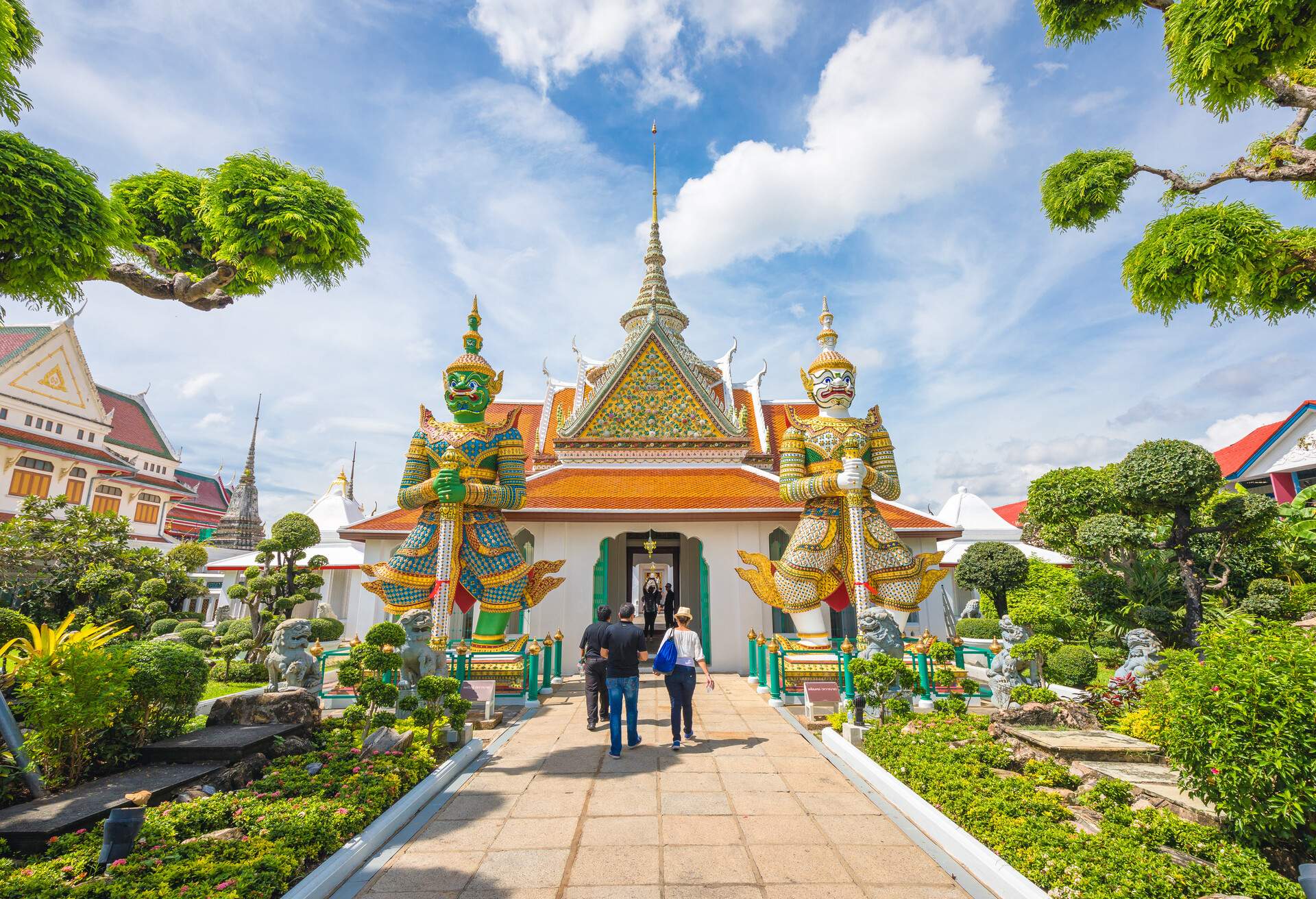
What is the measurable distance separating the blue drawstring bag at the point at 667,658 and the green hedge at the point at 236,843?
2.35 metres

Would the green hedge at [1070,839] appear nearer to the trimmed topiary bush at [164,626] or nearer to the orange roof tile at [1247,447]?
the trimmed topiary bush at [164,626]

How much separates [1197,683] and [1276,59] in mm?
4570

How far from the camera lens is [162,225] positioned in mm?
5828

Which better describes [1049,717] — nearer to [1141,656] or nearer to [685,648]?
[1141,656]

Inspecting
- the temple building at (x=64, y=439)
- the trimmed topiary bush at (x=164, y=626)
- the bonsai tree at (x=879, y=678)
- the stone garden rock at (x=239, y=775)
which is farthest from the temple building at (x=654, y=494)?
the temple building at (x=64, y=439)

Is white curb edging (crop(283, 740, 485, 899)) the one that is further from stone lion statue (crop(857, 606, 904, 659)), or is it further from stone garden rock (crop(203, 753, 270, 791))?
stone lion statue (crop(857, 606, 904, 659))

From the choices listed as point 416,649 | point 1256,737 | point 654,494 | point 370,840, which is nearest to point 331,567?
point 654,494

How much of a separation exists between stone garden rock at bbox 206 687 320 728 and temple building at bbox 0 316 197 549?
687 inches

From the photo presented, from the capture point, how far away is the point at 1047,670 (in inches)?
364

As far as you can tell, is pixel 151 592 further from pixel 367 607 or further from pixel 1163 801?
pixel 1163 801

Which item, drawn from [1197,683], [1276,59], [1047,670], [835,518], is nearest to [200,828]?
[1197,683]

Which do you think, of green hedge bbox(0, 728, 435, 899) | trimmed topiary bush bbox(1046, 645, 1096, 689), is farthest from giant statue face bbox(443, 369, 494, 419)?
trimmed topiary bush bbox(1046, 645, 1096, 689)

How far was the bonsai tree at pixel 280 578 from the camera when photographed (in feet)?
35.8

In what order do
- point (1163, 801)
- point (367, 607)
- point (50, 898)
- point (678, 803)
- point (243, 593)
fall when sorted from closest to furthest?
1. point (50, 898)
2. point (1163, 801)
3. point (678, 803)
4. point (243, 593)
5. point (367, 607)
